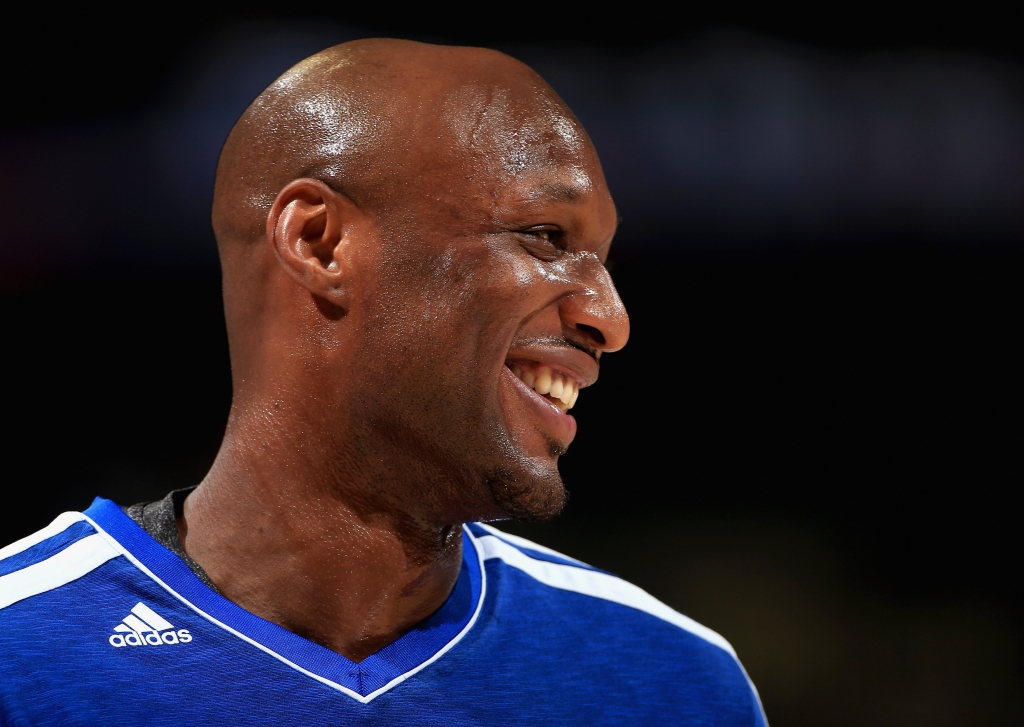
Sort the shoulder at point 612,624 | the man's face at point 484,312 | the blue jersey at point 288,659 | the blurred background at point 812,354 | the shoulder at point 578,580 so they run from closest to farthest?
the blue jersey at point 288,659 < the man's face at point 484,312 < the shoulder at point 612,624 < the shoulder at point 578,580 < the blurred background at point 812,354

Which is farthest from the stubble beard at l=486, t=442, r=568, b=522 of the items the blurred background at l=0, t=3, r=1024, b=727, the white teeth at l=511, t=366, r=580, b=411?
the blurred background at l=0, t=3, r=1024, b=727

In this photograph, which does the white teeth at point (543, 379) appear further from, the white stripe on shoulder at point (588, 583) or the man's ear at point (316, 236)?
the white stripe on shoulder at point (588, 583)

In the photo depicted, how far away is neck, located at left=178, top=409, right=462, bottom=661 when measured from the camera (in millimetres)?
1458

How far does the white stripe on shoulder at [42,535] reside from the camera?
4.84 feet

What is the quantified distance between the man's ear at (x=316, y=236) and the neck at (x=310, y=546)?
0.23 metres

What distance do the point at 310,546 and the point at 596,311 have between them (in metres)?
0.54

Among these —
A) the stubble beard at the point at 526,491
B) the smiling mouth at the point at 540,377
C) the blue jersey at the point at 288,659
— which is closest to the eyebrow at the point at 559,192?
the smiling mouth at the point at 540,377

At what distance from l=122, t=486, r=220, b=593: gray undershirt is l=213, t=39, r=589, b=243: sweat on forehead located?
1.41 feet

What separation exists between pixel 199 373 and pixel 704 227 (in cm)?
132

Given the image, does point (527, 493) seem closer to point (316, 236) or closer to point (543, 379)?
point (543, 379)

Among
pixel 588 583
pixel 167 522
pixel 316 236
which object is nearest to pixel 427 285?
pixel 316 236

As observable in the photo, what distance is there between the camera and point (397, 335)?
1435mm

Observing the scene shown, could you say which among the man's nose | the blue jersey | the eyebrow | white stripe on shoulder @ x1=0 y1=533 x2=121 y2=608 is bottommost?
the blue jersey

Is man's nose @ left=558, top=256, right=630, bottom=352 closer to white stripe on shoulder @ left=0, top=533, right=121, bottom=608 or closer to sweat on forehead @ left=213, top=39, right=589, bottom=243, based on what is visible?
sweat on forehead @ left=213, top=39, right=589, bottom=243
